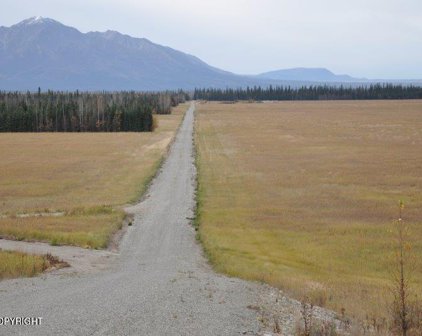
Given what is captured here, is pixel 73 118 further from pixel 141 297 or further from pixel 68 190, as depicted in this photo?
pixel 141 297

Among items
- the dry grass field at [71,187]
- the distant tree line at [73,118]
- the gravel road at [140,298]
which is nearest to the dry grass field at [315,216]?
the gravel road at [140,298]

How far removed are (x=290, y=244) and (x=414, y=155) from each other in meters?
45.6

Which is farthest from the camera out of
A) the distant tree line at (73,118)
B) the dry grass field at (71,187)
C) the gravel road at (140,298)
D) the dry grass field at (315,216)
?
the distant tree line at (73,118)

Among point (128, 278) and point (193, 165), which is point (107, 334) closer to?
point (128, 278)

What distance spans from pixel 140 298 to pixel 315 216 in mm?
21524

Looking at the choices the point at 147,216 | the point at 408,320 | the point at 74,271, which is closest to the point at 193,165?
the point at 147,216

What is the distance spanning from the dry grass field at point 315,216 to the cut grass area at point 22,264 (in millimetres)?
7225

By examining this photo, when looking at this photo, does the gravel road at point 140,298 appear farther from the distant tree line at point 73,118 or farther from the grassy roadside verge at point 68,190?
the distant tree line at point 73,118

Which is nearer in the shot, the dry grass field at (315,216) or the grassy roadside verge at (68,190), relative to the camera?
the dry grass field at (315,216)

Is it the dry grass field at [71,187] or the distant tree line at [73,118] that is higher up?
the distant tree line at [73,118]

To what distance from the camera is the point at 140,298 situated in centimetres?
1711

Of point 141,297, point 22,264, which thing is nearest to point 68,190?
point 22,264

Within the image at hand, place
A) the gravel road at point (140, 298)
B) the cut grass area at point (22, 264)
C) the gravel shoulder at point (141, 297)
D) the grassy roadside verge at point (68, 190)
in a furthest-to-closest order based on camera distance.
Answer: the grassy roadside verge at point (68, 190)
the cut grass area at point (22, 264)
the gravel shoulder at point (141, 297)
the gravel road at point (140, 298)

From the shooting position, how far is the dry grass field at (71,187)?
3122cm
